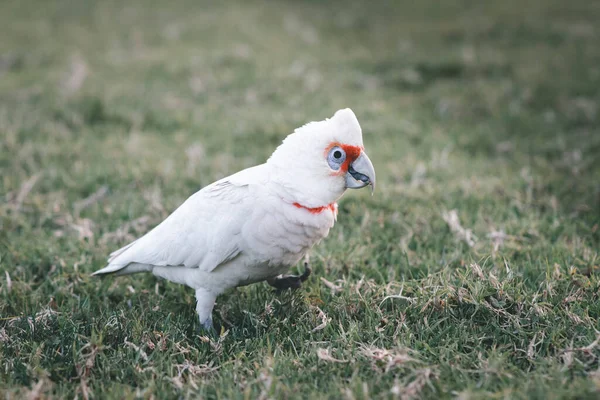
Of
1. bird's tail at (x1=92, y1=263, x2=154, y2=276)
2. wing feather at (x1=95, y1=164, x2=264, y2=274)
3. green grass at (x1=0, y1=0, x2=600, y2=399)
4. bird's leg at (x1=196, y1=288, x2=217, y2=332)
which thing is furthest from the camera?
bird's tail at (x1=92, y1=263, x2=154, y2=276)

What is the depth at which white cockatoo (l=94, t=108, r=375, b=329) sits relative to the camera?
2686mm

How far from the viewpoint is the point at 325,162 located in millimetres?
2676

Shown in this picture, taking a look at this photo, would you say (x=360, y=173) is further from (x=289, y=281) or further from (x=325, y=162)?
(x=289, y=281)

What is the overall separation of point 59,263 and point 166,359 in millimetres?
1245

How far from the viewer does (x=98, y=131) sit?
5.63 m

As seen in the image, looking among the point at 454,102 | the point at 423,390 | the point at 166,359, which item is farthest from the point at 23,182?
the point at 454,102

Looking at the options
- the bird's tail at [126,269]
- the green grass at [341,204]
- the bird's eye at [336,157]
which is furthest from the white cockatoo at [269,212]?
the green grass at [341,204]

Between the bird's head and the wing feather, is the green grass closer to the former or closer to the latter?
the wing feather

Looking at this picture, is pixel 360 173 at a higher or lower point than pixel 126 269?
higher

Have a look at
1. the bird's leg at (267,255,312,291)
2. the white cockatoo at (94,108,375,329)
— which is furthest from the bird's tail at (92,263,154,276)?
the bird's leg at (267,255,312,291)

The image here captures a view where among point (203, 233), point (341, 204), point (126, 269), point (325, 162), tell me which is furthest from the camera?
point (341, 204)

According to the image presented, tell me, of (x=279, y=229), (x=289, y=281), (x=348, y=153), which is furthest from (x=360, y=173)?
(x=289, y=281)

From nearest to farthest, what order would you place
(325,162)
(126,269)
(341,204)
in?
(325,162), (126,269), (341,204)

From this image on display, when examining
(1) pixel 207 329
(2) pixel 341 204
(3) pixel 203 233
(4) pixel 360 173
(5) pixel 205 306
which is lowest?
(1) pixel 207 329
